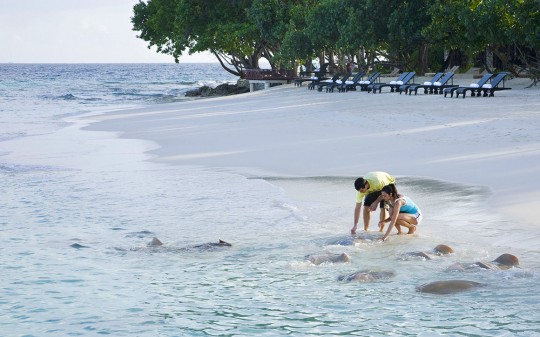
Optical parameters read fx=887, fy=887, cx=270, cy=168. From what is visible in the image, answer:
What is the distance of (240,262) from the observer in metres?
10.2

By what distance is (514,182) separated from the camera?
44.6 feet

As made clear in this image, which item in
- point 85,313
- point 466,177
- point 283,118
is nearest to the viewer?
point 85,313

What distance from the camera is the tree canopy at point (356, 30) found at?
34344 millimetres

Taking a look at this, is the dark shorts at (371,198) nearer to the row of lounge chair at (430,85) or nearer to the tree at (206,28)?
the row of lounge chair at (430,85)

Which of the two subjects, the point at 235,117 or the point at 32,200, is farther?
the point at 235,117

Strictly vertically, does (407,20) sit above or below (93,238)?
above

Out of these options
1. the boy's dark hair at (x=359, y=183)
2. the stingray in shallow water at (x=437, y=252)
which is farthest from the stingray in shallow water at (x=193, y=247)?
the stingray in shallow water at (x=437, y=252)

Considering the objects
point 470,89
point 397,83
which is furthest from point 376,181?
point 397,83

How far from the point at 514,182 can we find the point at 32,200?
7.85 metres

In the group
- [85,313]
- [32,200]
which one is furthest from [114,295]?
[32,200]

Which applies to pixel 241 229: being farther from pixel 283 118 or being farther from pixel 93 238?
pixel 283 118

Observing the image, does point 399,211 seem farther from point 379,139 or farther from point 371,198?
point 379,139

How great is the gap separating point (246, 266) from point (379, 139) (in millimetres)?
10531

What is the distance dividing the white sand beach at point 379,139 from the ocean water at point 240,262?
2.56ft
